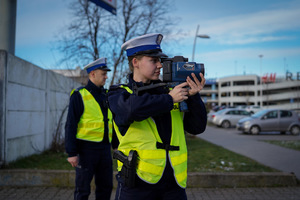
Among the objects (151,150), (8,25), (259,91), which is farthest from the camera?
(259,91)

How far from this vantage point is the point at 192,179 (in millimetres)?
5496

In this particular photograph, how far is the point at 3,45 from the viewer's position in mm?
6609

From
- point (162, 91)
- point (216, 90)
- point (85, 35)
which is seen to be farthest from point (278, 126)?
point (216, 90)

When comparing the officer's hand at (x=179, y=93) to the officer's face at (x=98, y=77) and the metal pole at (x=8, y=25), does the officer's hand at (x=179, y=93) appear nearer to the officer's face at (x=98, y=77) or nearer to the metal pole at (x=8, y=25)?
the officer's face at (x=98, y=77)

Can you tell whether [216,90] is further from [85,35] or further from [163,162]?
[163,162]

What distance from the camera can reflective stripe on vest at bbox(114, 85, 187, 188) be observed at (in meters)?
2.08

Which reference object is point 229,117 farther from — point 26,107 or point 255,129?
point 26,107

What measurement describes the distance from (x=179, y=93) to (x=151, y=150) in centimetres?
46

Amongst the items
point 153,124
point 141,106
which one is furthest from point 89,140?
point 141,106

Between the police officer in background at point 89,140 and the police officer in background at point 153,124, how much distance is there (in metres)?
1.45

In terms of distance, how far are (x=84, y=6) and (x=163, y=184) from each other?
36.6ft

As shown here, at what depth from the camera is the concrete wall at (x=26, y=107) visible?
5.90m

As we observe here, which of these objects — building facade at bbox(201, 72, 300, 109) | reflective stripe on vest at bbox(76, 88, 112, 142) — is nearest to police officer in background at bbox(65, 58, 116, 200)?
reflective stripe on vest at bbox(76, 88, 112, 142)

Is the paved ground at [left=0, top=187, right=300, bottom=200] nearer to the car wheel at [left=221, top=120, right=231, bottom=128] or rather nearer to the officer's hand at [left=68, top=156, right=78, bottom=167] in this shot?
the officer's hand at [left=68, top=156, right=78, bottom=167]
